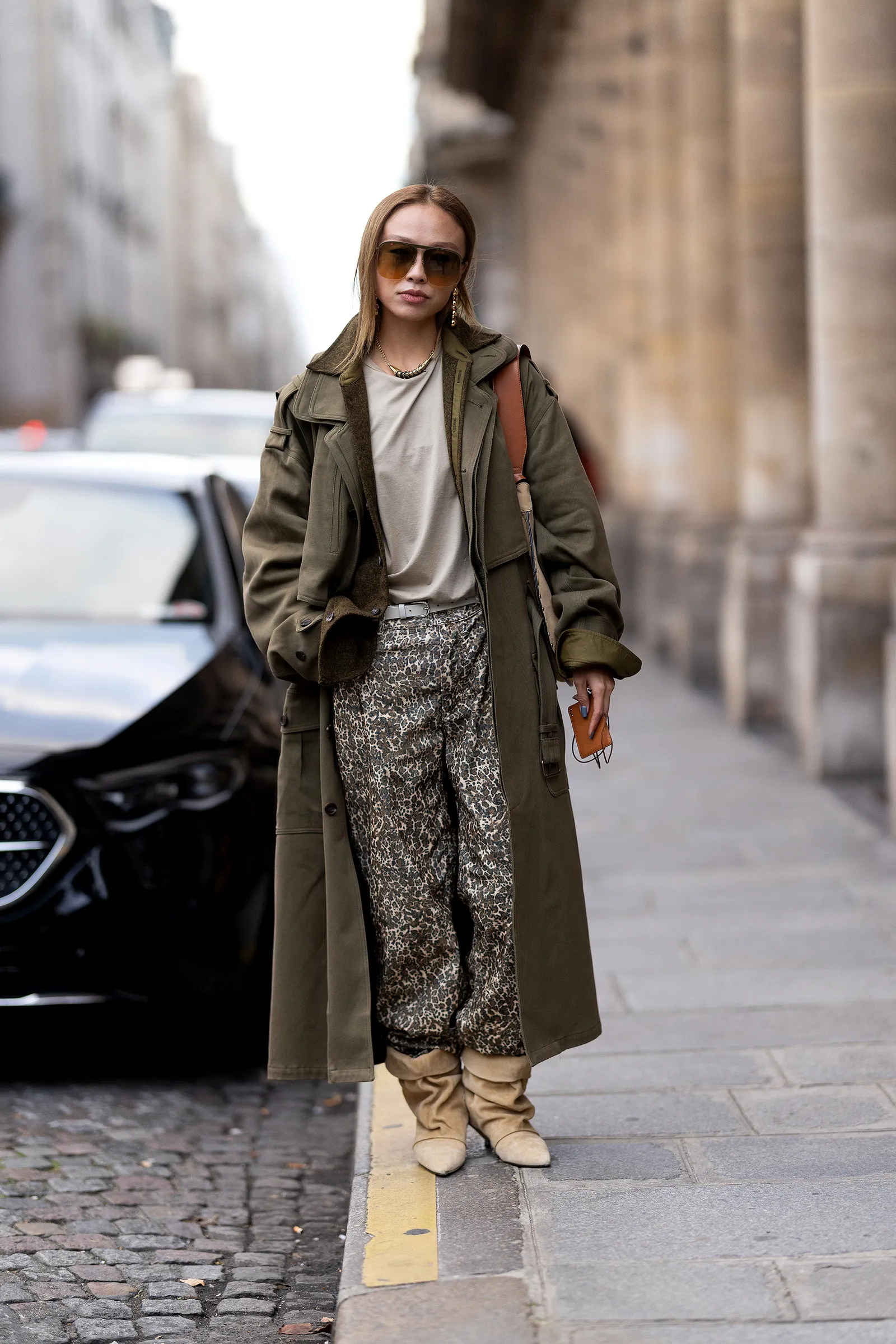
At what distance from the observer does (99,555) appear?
581 cm

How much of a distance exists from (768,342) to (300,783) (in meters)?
7.95

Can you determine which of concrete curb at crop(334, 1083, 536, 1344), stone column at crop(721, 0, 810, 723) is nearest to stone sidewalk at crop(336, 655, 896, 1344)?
concrete curb at crop(334, 1083, 536, 1344)

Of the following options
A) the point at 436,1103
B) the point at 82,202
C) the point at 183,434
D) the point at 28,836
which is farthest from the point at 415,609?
the point at 82,202

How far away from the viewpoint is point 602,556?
11.7 ft

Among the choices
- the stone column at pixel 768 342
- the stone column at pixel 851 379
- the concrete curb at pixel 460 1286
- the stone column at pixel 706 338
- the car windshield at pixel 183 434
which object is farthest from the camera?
the stone column at pixel 706 338

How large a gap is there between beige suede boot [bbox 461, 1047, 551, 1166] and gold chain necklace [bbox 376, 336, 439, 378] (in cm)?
130

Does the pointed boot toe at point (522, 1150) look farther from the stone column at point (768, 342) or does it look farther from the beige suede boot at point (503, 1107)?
the stone column at point (768, 342)

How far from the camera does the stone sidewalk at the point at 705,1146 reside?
9.96ft

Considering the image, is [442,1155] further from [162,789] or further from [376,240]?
[376,240]

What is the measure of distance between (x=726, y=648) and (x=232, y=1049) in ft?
21.6

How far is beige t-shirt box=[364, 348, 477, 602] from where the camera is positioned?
3533mm

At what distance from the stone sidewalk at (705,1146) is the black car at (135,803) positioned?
94cm

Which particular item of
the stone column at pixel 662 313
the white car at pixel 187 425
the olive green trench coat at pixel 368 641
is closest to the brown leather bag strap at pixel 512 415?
the olive green trench coat at pixel 368 641

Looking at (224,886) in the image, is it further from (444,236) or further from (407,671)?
(444,236)
